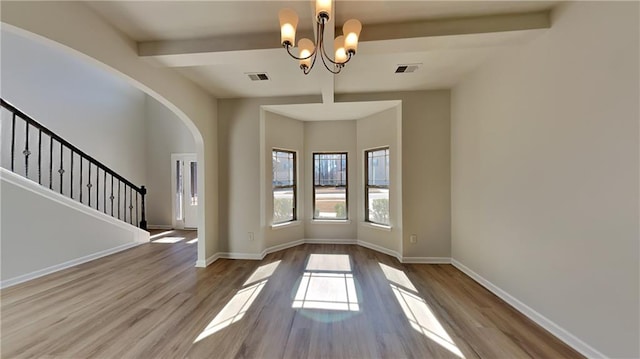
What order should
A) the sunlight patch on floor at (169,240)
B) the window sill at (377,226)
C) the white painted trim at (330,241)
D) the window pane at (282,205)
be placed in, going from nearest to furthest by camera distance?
the window sill at (377,226)
the window pane at (282,205)
the white painted trim at (330,241)
the sunlight patch on floor at (169,240)

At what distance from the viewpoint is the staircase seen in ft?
13.0

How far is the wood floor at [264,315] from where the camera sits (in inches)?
75.0

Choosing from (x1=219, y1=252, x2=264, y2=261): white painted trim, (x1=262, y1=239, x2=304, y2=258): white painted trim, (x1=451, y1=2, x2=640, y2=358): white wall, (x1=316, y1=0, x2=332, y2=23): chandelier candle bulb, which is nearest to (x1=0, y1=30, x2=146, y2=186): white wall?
(x1=219, y1=252, x2=264, y2=261): white painted trim

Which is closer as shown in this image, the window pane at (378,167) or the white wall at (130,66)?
the white wall at (130,66)

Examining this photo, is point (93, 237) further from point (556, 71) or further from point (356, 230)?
point (556, 71)

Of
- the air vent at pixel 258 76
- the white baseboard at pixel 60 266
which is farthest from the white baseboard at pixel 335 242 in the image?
the air vent at pixel 258 76

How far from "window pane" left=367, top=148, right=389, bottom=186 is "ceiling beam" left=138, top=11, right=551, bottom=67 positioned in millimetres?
2446

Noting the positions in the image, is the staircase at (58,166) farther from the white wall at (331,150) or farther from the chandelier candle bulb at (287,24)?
the chandelier candle bulb at (287,24)

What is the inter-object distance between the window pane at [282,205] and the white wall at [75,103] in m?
3.56

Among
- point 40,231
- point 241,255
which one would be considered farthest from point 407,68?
point 40,231

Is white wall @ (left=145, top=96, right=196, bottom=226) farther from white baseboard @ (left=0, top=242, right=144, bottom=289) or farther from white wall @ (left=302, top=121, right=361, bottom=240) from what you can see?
white wall @ (left=302, top=121, right=361, bottom=240)

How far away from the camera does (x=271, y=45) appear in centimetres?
232

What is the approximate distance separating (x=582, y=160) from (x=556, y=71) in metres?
0.80

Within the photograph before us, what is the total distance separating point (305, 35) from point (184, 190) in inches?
237
